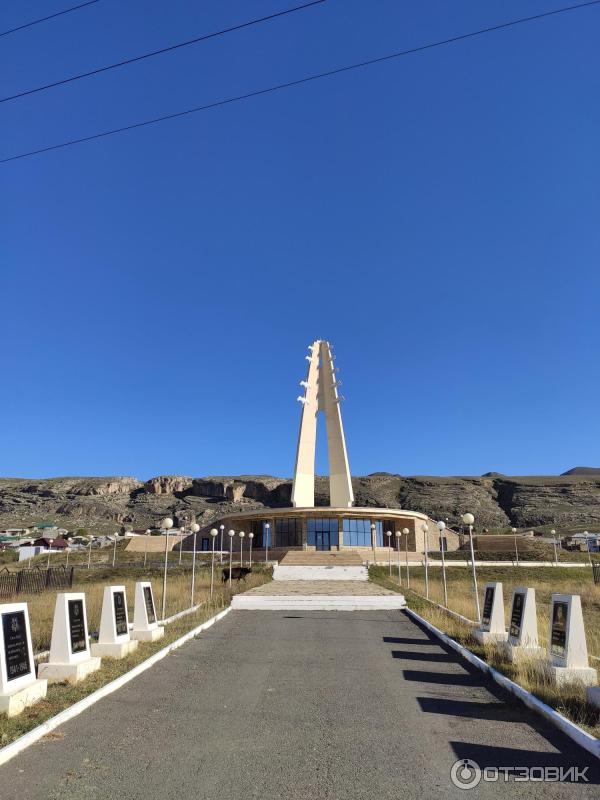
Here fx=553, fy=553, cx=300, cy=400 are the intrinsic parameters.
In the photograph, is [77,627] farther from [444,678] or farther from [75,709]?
[444,678]

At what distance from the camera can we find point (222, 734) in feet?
19.5

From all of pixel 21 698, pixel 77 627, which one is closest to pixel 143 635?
pixel 77 627

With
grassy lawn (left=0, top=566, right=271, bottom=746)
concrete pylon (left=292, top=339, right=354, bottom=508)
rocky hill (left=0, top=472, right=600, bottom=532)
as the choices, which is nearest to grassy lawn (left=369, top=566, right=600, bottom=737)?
grassy lawn (left=0, top=566, right=271, bottom=746)

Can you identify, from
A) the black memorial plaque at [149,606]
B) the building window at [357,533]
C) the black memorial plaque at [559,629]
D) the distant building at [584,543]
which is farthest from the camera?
the distant building at [584,543]

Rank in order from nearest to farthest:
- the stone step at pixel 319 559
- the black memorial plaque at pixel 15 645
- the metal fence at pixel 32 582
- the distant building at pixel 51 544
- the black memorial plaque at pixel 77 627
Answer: the black memorial plaque at pixel 15 645, the black memorial plaque at pixel 77 627, the metal fence at pixel 32 582, the stone step at pixel 319 559, the distant building at pixel 51 544

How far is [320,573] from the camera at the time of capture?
3950cm

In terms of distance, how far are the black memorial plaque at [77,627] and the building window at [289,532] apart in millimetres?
53157

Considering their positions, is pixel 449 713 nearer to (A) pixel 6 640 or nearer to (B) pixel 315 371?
(A) pixel 6 640

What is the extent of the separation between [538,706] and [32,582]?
79.8ft

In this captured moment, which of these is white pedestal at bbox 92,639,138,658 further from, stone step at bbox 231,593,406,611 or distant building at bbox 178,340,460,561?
distant building at bbox 178,340,460,561

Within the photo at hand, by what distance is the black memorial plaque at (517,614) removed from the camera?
9904 millimetres

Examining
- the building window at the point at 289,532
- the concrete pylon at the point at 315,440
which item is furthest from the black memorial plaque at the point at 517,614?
the building window at the point at 289,532

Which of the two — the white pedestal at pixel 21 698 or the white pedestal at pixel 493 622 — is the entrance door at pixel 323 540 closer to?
the white pedestal at pixel 493 622

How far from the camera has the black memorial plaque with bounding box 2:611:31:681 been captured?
21.7 feet
